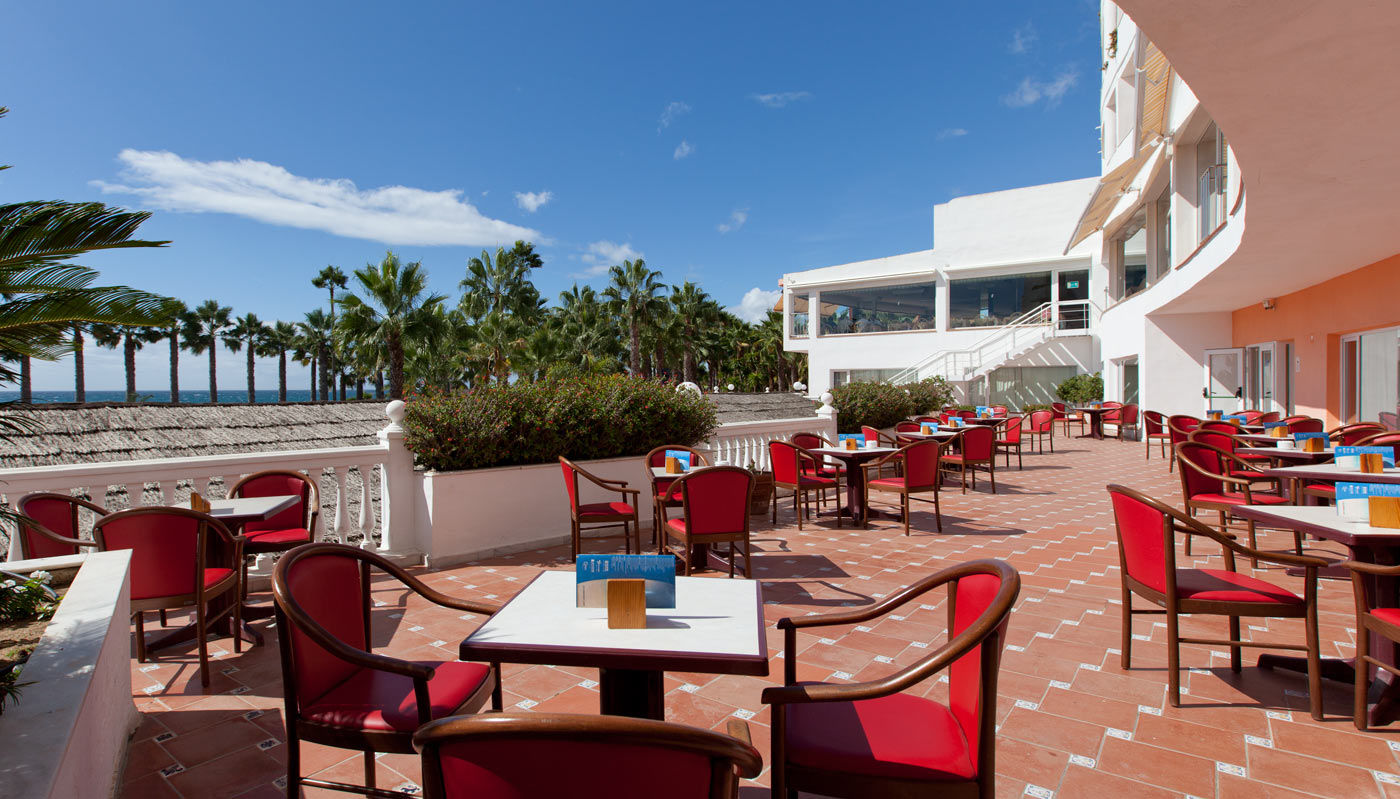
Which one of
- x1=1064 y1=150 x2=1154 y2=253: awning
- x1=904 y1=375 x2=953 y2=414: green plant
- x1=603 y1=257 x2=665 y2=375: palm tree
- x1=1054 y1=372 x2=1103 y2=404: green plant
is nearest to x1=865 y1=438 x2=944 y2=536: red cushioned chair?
x1=904 y1=375 x2=953 y2=414: green plant

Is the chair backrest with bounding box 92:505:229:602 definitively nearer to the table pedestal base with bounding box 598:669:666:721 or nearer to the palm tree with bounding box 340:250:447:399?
the table pedestal base with bounding box 598:669:666:721

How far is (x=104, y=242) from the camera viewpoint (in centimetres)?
218

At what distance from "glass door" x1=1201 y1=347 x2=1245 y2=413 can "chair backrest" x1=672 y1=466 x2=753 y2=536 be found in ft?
52.6

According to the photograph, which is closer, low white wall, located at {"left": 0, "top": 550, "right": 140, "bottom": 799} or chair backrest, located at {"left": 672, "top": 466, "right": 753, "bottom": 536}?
low white wall, located at {"left": 0, "top": 550, "right": 140, "bottom": 799}

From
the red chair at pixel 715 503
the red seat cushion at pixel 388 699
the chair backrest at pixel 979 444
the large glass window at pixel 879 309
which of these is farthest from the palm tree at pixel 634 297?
the red seat cushion at pixel 388 699

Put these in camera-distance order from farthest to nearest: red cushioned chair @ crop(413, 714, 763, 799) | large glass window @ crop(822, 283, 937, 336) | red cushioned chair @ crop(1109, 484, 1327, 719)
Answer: large glass window @ crop(822, 283, 937, 336) < red cushioned chair @ crop(1109, 484, 1327, 719) < red cushioned chair @ crop(413, 714, 763, 799)

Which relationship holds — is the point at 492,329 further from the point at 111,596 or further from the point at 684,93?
the point at 111,596

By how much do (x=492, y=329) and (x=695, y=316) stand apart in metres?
13.9

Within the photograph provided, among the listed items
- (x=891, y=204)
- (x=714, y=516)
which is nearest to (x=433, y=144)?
(x=891, y=204)

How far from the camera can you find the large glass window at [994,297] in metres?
25.1

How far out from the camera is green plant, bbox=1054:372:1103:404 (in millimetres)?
21531

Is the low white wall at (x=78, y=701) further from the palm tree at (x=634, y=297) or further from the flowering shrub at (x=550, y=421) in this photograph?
the palm tree at (x=634, y=297)

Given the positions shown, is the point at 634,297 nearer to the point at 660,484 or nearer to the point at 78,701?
the point at 660,484

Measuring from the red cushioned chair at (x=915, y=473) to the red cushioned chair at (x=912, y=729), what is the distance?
481cm
